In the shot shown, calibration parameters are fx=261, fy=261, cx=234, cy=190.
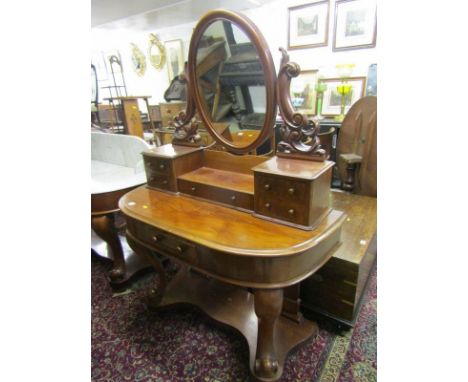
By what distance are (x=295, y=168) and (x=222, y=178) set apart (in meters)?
0.40

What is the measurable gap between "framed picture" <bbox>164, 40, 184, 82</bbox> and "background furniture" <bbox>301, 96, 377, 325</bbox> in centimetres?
340

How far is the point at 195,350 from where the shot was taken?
137cm

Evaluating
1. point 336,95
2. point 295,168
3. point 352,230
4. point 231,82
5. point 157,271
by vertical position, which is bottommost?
point 157,271

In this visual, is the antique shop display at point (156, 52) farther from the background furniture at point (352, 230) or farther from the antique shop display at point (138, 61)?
the background furniture at point (352, 230)

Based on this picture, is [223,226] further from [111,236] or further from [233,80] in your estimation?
[111,236]

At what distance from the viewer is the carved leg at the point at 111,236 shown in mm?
1652

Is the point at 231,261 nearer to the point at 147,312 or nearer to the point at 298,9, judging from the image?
the point at 147,312

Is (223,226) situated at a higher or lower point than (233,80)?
lower

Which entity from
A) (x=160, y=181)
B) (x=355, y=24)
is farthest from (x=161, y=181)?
(x=355, y=24)

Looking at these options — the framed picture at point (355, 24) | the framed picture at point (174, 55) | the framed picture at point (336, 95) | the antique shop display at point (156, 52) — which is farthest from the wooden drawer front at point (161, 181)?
the antique shop display at point (156, 52)

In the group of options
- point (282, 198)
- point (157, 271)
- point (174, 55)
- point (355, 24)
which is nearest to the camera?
point (282, 198)

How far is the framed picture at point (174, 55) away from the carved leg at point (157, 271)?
3887mm

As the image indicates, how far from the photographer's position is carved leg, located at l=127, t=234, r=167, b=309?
1.31 metres
